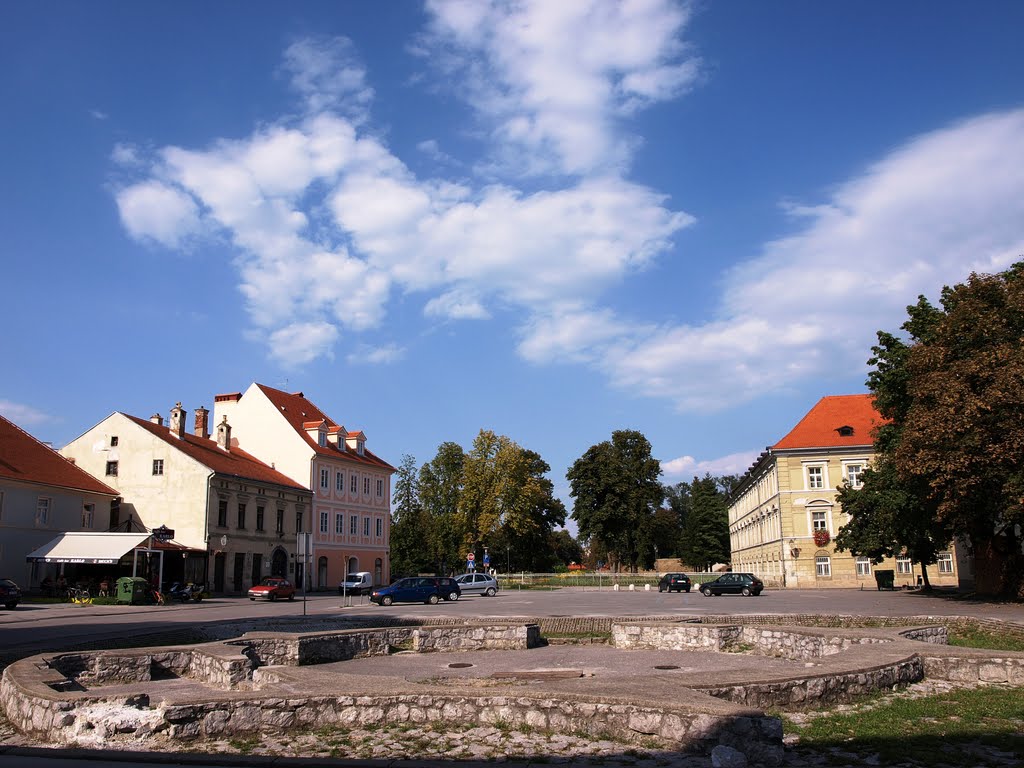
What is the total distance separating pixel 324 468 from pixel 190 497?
1387 centimetres

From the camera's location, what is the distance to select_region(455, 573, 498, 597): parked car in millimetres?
50316

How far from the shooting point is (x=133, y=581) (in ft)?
127

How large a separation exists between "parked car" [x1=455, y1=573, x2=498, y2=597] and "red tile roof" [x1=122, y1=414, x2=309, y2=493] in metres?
15.4

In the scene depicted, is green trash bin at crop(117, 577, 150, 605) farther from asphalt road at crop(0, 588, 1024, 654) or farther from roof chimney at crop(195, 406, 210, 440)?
roof chimney at crop(195, 406, 210, 440)

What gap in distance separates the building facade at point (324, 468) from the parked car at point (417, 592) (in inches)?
739

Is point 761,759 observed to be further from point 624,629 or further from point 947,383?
point 947,383

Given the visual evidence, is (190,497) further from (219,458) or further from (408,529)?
(408,529)

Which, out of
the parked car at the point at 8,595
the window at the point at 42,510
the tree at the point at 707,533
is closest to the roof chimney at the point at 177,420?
the window at the point at 42,510

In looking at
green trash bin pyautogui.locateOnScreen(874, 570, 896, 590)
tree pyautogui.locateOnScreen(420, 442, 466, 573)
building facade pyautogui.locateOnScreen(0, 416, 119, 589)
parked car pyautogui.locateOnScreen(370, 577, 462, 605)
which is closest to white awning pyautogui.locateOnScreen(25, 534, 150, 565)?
building facade pyautogui.locateOnScreen(0, 416, 119, 589)

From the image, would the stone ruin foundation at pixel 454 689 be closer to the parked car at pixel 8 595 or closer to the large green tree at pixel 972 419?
the large green tree at pixel 972 419

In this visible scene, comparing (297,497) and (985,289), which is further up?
(985,289)

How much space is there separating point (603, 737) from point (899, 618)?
55.8 ft

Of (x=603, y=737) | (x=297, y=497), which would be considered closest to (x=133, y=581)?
(x=297, y=497)

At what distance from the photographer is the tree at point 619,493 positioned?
276 ft
